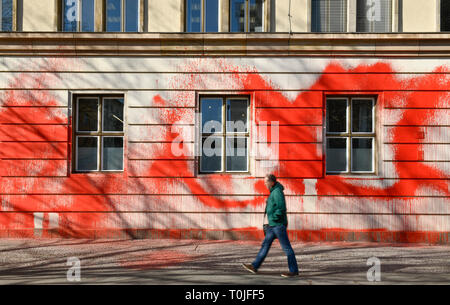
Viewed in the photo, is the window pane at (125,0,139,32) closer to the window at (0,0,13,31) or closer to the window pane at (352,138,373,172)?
the window at (0,0,13,31)

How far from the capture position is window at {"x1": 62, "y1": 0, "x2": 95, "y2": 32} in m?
11.4

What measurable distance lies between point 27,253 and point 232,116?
642cm

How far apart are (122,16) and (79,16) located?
1.29 metres

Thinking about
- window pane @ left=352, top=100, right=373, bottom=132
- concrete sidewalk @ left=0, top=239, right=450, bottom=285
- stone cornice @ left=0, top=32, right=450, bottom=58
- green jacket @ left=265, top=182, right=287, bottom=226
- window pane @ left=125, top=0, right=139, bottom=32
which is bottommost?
concrete sidewalk @ left=0, top=239, right=450, bottom=285

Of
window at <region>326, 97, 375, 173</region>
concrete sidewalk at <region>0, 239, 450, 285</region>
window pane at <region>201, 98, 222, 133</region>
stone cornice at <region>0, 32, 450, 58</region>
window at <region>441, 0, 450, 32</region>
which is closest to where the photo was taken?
concrete sidewalk at <region>0, 239, 450, 285</region>

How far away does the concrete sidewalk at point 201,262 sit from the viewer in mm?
7023

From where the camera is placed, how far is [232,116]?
37.2ft

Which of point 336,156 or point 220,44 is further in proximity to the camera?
point 336,156

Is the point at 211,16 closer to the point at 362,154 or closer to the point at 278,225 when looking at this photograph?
the point at 362,154

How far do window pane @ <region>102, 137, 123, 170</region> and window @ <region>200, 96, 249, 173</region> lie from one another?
2.43 m

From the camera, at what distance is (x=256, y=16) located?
11367 mm

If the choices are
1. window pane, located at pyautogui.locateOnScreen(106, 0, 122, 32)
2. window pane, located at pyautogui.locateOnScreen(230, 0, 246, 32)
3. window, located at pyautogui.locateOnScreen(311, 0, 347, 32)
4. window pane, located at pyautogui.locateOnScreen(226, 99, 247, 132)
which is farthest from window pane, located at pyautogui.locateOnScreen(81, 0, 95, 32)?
window, located at pyautogui.locateOnScreen(311, 0, 347, 32)

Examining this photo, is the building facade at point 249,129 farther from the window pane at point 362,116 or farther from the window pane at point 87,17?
the window pane at point 87,17

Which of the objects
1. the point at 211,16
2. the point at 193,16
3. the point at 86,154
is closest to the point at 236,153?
the point at 211,16
